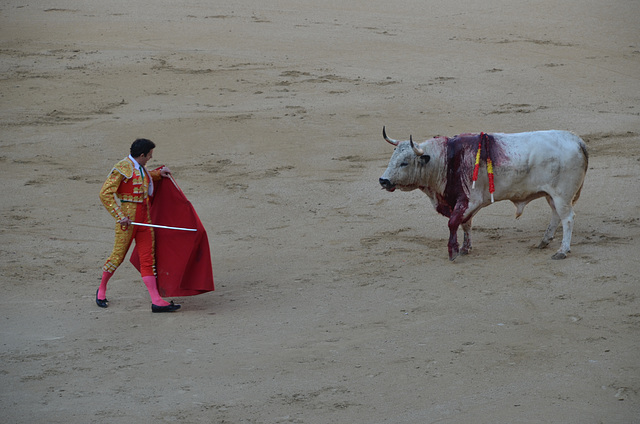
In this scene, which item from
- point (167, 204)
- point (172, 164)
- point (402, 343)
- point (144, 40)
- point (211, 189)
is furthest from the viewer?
point (144, 40)

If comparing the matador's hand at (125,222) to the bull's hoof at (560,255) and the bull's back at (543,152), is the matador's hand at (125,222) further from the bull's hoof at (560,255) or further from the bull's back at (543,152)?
the bull's hoof at (560,255)

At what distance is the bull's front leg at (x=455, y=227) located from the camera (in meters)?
8.16

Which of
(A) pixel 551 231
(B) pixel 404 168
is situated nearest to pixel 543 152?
(A) pixel 551 231

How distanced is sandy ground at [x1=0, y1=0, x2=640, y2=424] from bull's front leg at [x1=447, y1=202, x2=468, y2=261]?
123 mm

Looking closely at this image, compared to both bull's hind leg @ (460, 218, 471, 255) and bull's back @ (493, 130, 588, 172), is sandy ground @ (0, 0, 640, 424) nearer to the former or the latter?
bull's hind leg @ (460, 218, 471, 255)

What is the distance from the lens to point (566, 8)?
19.6 meters

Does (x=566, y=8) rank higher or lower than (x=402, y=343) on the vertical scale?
higher

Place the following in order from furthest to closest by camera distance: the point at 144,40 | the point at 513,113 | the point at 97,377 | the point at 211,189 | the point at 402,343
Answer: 1. the point at 144,40
2. the point at 513,113
3. the point at 211,189
4. the point at 402,343
5. the point at 97,377

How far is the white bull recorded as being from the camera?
317 inches

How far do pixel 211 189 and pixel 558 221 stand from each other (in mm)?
4490

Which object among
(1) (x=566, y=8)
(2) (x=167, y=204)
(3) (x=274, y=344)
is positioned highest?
(1) (x=566, y=8)

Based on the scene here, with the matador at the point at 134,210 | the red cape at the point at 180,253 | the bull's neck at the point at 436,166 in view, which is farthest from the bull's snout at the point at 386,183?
the matador at the point at 134,210

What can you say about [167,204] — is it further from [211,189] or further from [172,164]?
[172,164]

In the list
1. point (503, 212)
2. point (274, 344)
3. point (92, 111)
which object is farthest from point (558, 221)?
point (92, 111)
